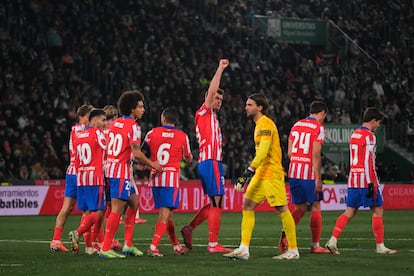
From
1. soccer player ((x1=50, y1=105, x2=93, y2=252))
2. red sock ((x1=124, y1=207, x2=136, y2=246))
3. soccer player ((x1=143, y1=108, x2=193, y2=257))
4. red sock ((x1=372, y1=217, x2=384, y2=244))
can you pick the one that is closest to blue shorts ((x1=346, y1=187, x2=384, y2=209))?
red sock ((x1=372, y1=217, x2=384, y2=244))

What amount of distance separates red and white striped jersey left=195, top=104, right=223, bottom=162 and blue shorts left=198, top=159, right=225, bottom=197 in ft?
0.33

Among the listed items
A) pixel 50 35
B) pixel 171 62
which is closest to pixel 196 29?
pixel 171 62

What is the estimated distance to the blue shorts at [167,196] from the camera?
1520 centimetres

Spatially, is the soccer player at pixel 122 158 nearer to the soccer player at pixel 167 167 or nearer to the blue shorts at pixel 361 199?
the soccer player at pixel 167 167

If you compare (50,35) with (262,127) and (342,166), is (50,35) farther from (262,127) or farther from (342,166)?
(262,127)

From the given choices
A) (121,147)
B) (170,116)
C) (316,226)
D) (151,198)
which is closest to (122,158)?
(121,147)

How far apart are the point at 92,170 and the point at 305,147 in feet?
11.5

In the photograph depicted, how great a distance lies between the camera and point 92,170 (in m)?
15.7

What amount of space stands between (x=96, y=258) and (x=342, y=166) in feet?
77.0

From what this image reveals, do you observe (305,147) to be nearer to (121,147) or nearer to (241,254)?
(241,254)

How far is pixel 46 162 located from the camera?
31328 millimetres

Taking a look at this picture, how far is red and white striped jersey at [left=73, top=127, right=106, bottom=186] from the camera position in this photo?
1568 cm

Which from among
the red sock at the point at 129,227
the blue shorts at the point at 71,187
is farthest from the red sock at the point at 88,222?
the blue shorts at the point at 71,187

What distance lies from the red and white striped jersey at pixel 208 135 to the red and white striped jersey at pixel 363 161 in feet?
7.25
